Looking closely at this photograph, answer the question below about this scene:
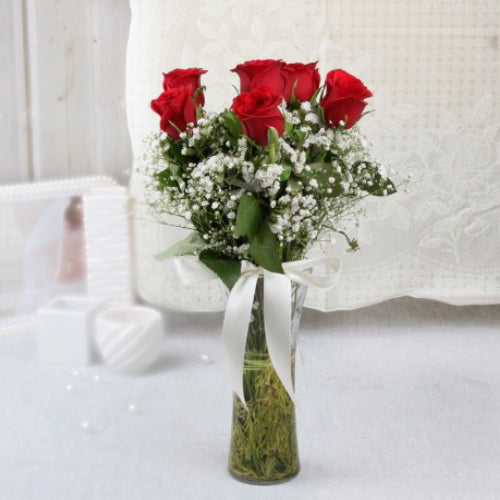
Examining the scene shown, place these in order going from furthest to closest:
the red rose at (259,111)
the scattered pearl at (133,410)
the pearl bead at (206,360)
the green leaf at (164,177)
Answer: the pearl bead at (206,360), the scattered pearl at (133,410), the green leaf at (164,177), the red rose at (259,111)

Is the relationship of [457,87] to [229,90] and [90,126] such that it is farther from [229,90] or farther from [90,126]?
[90,126]

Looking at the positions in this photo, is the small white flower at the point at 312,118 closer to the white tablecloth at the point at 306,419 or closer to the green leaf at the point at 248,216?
the green leaf at the point at 248,216

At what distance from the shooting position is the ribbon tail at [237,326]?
1.05 m

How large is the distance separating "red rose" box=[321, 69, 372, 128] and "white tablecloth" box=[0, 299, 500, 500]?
41 centimetres

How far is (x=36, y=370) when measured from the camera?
5.17ft

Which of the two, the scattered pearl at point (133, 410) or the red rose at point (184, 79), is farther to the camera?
the scattered pearl at point (133, 410)

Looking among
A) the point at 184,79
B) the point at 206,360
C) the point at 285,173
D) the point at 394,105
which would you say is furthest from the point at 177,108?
the point at 394,105

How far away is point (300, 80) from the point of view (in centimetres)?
104

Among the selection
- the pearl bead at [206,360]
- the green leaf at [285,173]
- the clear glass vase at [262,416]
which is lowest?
the pearl bead at [206,360]

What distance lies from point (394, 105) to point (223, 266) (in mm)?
782

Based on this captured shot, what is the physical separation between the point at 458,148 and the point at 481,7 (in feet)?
0.89

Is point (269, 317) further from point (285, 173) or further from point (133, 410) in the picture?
point (133, 410)

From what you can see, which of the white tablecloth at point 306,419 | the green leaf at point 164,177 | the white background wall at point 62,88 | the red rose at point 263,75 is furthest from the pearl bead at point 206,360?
the red rose at point 263,75

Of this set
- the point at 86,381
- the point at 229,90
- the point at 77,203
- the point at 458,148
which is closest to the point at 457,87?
the point at 458,148
